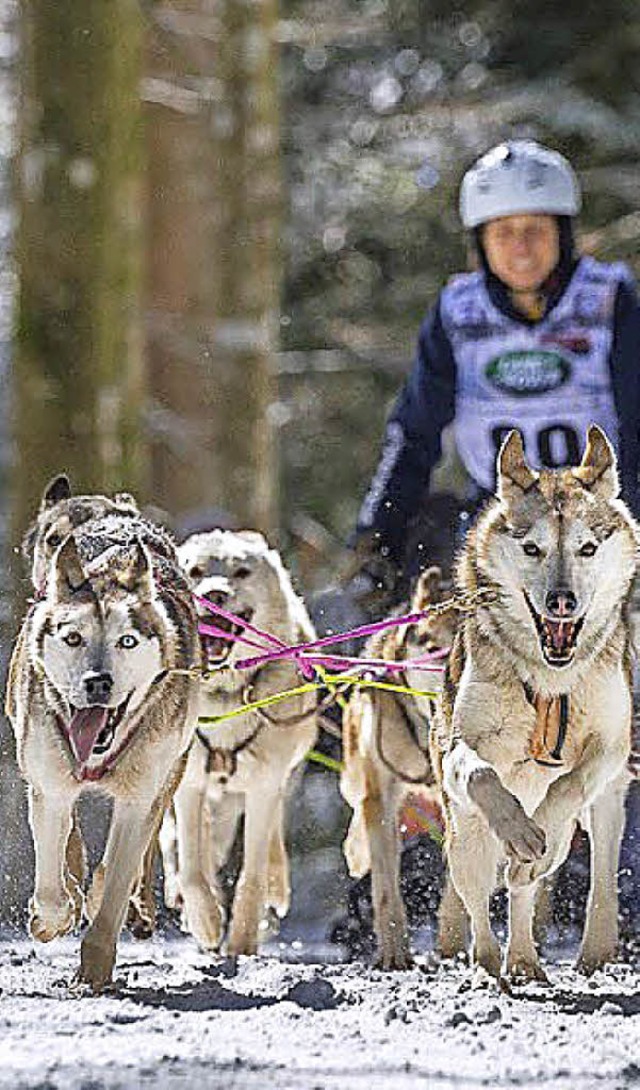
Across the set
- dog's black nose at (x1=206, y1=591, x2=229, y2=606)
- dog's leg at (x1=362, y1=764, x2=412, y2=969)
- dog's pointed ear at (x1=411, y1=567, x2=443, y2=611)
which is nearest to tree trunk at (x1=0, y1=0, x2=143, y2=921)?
dog's black nose at (x1=206, y1=591, x2=229, y2=606)

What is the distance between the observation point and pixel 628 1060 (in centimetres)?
479

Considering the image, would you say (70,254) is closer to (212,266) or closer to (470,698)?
(212,266)

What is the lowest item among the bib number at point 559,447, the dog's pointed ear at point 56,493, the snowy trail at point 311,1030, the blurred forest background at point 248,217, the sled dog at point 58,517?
the snowy trail at point 311,1030

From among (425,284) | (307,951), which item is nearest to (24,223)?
(307,951)

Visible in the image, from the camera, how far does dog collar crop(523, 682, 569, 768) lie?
6078 millimetres

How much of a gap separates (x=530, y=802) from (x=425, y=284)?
567 inches

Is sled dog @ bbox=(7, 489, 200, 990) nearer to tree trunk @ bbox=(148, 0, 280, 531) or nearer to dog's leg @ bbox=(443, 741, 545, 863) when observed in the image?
dog's leg @ bbox=(443, 741, 545, 863)

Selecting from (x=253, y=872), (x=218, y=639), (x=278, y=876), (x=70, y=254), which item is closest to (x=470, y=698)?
(x=218, y=639)

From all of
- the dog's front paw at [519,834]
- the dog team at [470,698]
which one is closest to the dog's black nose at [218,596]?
the dog team at [470,698]

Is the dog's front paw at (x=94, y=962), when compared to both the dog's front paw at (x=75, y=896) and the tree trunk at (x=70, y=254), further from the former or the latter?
the tree trunk at (x=70, y=254)

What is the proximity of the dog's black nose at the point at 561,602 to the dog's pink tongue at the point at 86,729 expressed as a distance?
3.44 ft

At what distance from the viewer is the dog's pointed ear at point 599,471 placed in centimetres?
619

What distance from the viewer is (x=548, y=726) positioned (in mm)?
6078

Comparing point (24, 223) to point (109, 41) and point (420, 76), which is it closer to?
point (109, 41)
